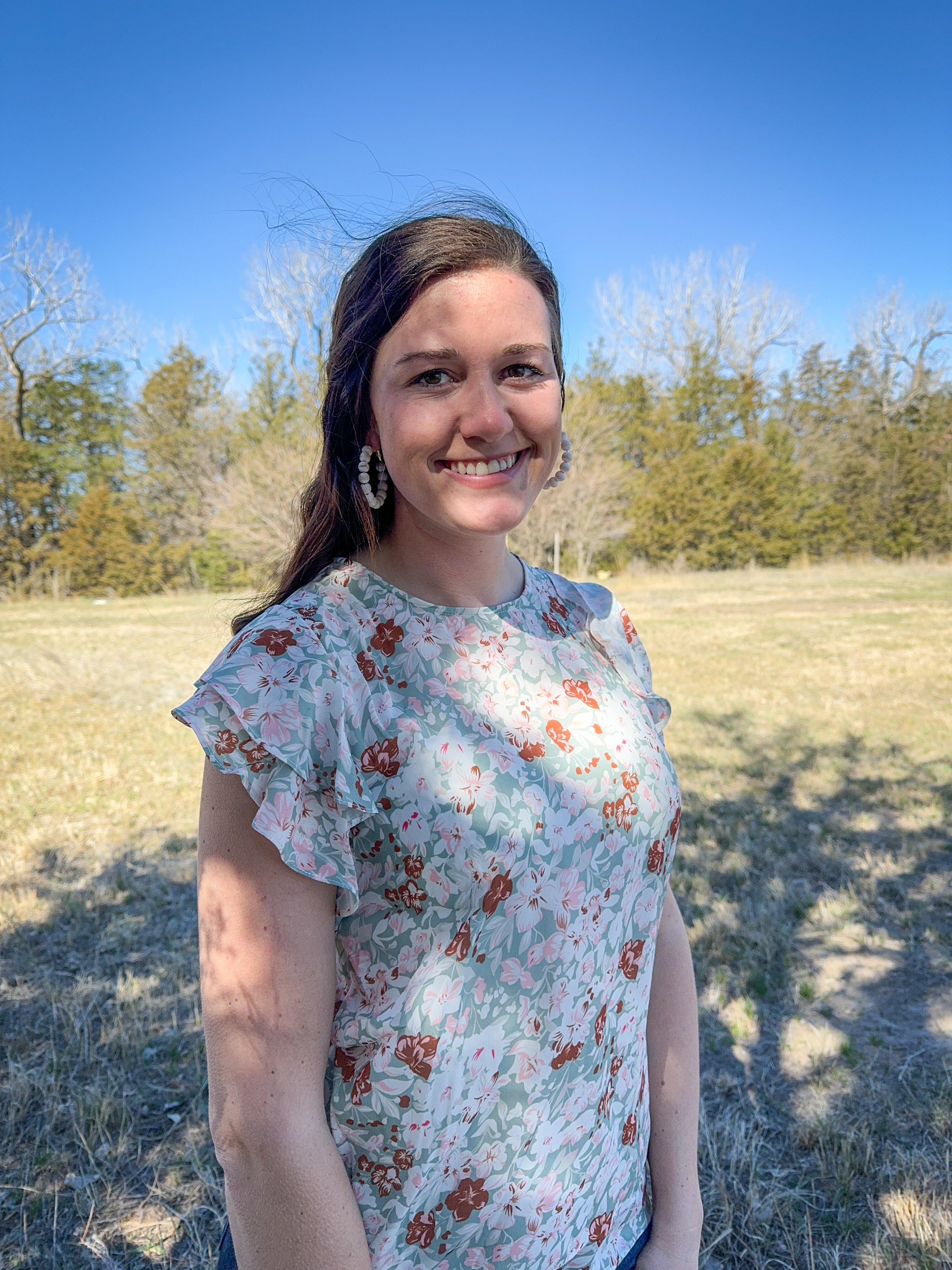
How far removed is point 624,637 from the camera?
1535 mm

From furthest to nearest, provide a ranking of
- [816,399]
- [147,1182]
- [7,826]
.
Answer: [816,399] → [7,826] → [147,1182]

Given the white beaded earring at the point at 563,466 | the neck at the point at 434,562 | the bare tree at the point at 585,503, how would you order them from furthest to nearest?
the bare tree at the point at 585,503 < the white beaded earring at the point at 563,466 < the neck at the point at 434,562

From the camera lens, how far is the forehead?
1.20 metres

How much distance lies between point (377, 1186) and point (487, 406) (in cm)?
103

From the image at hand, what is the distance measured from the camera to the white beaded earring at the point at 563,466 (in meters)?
1.45

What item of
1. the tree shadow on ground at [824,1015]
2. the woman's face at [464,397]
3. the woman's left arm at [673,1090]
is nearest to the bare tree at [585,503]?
the tree shadow on ground at [824,1015]

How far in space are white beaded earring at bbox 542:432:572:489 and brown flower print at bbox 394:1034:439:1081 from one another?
0.83m

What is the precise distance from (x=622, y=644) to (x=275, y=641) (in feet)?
2.22

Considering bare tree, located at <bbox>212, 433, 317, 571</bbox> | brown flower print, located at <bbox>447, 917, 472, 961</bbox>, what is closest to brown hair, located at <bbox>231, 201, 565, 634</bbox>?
brown flower print, located at <bbox>447, 917, 472, 961</bbox>

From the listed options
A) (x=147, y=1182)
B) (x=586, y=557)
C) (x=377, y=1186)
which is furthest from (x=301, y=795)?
(x=586, y=557)

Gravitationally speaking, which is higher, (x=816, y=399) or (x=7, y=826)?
(x=816, y=399)

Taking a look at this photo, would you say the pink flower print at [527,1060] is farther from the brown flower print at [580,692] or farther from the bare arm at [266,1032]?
the brown flower print at [580,692]

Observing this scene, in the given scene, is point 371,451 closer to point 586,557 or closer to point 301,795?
point 301,795

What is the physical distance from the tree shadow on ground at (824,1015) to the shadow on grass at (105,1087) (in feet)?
5.35
